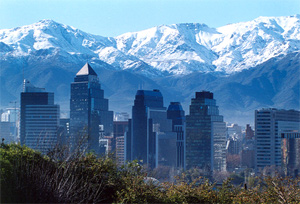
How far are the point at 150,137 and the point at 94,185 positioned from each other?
10546cm

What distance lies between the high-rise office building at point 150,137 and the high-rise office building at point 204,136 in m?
4.05

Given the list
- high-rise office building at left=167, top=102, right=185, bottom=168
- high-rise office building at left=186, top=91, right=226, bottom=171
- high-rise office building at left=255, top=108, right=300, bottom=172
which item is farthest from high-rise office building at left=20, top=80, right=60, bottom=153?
high-rise office building at left=255, top=108, right=300, bottom=172

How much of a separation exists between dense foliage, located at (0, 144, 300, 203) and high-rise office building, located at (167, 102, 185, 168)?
310ft

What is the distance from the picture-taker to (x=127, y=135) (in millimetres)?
113062

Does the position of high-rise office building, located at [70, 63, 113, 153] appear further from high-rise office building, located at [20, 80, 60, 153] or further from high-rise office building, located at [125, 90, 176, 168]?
high-rise office building, located at [20, 80, 60, 153]

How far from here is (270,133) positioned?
96.1 meters

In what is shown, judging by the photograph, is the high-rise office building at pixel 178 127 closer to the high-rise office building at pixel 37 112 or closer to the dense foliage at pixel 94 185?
the high-rise office building at pixel 37 112

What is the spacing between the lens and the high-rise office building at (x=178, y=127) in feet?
342

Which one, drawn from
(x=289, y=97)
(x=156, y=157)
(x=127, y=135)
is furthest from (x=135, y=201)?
(x=289, y=97)

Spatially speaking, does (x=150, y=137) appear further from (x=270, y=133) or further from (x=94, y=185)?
(x=94, y=185)

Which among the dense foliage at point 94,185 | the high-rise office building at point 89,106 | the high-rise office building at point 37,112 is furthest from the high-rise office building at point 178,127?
the dense foliage at point 94,185

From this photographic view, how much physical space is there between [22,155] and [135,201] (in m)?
1.35

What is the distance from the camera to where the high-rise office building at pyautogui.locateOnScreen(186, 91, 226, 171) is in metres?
101

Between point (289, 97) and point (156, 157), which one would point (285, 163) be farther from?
point (289, 97)
